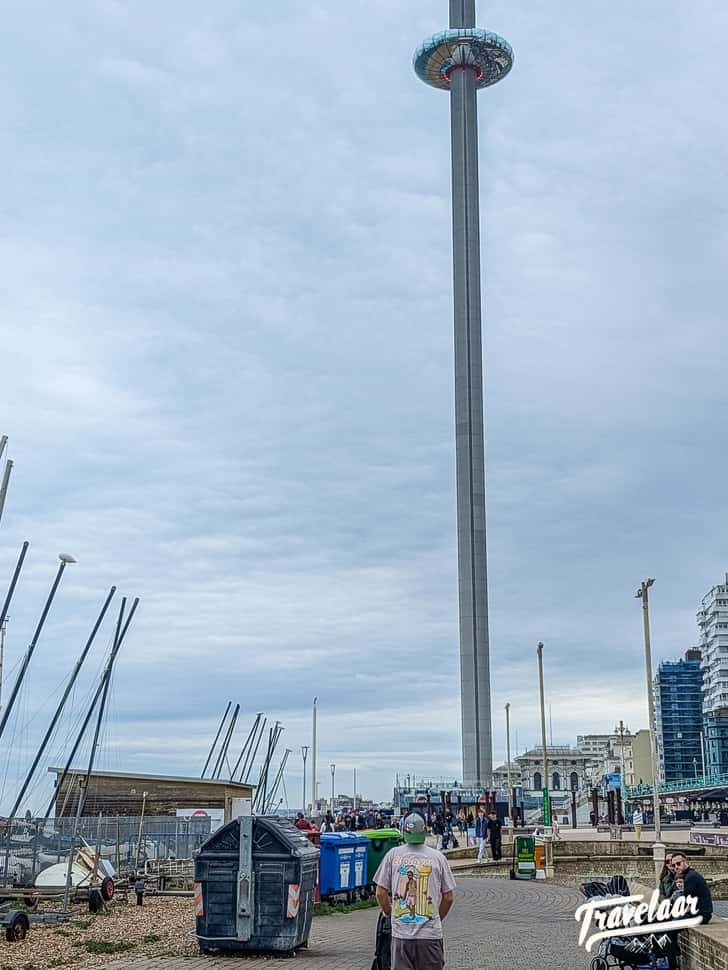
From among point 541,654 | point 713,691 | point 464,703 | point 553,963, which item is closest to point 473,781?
point 464,703

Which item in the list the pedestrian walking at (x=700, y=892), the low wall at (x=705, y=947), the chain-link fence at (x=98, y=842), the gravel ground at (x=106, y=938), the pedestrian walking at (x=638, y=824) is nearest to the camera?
the low wall at (x=705, y=947)

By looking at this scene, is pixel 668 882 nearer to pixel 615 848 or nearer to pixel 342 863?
pixel 342 863

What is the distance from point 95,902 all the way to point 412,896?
1489 cm

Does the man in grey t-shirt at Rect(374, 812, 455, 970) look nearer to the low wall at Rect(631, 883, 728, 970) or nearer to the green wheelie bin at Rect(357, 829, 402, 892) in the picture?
the low wall at Rect(631, 883, 728, 970)

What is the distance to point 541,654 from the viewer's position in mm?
53219

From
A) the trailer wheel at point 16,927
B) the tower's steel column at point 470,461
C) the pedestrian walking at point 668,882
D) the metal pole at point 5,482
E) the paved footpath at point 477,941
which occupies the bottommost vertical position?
the paved footpath at point 477,941

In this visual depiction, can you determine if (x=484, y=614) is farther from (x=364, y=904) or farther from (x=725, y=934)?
(x=725, y=934)

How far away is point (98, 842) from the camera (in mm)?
25453

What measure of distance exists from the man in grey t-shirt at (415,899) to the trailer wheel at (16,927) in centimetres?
1073

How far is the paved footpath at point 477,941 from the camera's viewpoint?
14719 millimetres

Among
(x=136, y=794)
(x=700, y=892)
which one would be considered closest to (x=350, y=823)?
(x=136, y=794)

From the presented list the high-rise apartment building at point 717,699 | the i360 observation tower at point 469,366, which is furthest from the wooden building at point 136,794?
the high-rise apartment building at point 717,699

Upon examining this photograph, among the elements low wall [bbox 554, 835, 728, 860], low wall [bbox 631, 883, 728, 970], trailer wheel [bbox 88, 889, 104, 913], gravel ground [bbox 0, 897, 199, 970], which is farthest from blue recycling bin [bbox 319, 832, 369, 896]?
low wall [bbox 554, 835, 728, 860]

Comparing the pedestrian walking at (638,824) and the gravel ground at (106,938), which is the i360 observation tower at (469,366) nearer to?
the pedestrian walking at (638,824)
